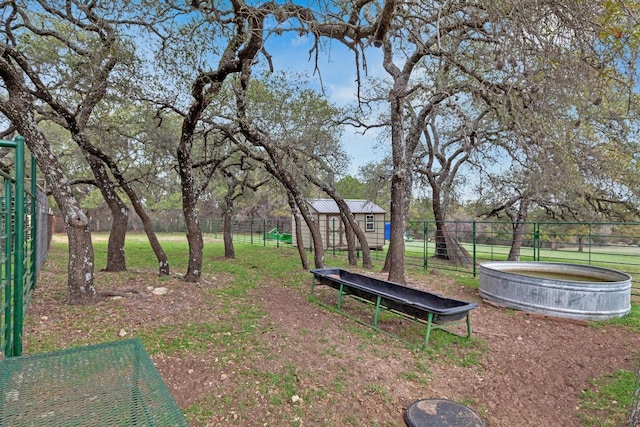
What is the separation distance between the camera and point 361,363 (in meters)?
3.65

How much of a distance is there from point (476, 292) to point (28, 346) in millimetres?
6963

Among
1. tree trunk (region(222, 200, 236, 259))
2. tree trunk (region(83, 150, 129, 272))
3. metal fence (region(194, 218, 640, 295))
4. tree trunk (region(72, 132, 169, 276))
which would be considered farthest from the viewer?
tree trunk (region(222, 200, 236, 259))

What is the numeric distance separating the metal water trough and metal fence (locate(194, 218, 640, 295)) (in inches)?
107

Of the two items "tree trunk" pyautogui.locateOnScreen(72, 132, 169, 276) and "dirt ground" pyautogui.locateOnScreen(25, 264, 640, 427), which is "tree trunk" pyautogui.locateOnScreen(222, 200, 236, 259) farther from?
"dirt ground" pyautogui.locateOnScreen(25, 264, 640, 427)

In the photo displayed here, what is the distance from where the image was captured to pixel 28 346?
3.60 m

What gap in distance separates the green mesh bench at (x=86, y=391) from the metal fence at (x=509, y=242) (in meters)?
6.19

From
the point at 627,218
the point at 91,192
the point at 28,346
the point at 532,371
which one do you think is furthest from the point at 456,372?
the point at 91,192

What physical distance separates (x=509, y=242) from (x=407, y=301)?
15.8m

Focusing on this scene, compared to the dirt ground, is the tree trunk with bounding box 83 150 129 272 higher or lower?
higher

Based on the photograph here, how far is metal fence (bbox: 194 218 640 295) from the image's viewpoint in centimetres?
791

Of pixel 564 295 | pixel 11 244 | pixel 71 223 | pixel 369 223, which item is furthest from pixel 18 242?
pixel 369 223

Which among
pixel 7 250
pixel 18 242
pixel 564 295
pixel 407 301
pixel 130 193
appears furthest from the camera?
pixel 130 193

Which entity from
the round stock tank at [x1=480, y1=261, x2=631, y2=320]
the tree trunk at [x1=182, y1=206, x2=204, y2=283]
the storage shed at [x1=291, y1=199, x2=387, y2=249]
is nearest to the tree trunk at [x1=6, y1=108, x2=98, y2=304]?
the tree trunk at [x1=182, y1=206, x2=204, y2=283]

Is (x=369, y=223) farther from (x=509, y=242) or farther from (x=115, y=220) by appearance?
(x=115, y=220)
